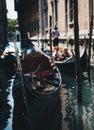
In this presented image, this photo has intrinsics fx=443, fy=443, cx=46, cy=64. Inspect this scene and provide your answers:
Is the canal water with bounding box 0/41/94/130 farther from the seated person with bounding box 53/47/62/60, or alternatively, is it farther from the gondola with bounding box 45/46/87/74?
the seated person with bounding box 53/47/62/60

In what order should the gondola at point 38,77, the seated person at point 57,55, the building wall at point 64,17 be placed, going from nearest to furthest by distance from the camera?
the gondola at point 38,77 → the seated person at point 57,55 → the building wall at point 64,17

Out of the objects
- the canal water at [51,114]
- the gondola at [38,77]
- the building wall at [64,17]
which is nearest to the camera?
the canal water at [51,114]

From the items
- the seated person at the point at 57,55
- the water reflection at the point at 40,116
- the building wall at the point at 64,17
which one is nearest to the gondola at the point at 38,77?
the water reflection at the point at 40,116

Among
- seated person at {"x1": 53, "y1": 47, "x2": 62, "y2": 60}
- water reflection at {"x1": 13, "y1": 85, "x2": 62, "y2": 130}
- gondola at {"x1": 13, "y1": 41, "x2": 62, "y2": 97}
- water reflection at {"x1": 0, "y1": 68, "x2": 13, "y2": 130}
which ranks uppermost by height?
gondola at {"x1": 13, "y1": 41, "x2": 62, "y2": 97}

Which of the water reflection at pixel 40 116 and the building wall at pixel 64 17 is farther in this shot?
the building wall at pixel 64 17

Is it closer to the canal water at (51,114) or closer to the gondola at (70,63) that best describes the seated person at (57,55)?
the gondola at (70,63)

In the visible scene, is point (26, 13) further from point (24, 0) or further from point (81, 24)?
point (81, 24)

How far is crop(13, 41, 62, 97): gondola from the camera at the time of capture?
25.9 feet

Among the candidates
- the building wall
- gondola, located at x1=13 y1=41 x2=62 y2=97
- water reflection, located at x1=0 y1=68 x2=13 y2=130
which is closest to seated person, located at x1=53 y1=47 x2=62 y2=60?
Result: the building wall

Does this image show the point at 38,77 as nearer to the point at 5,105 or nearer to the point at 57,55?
the point at 5,105

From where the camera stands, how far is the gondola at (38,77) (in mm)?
7883

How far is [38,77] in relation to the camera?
9.13m

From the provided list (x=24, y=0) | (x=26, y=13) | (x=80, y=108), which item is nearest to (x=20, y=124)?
(x=80, y=108)

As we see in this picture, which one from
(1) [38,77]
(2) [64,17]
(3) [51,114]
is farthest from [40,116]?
(2) [64,17]
